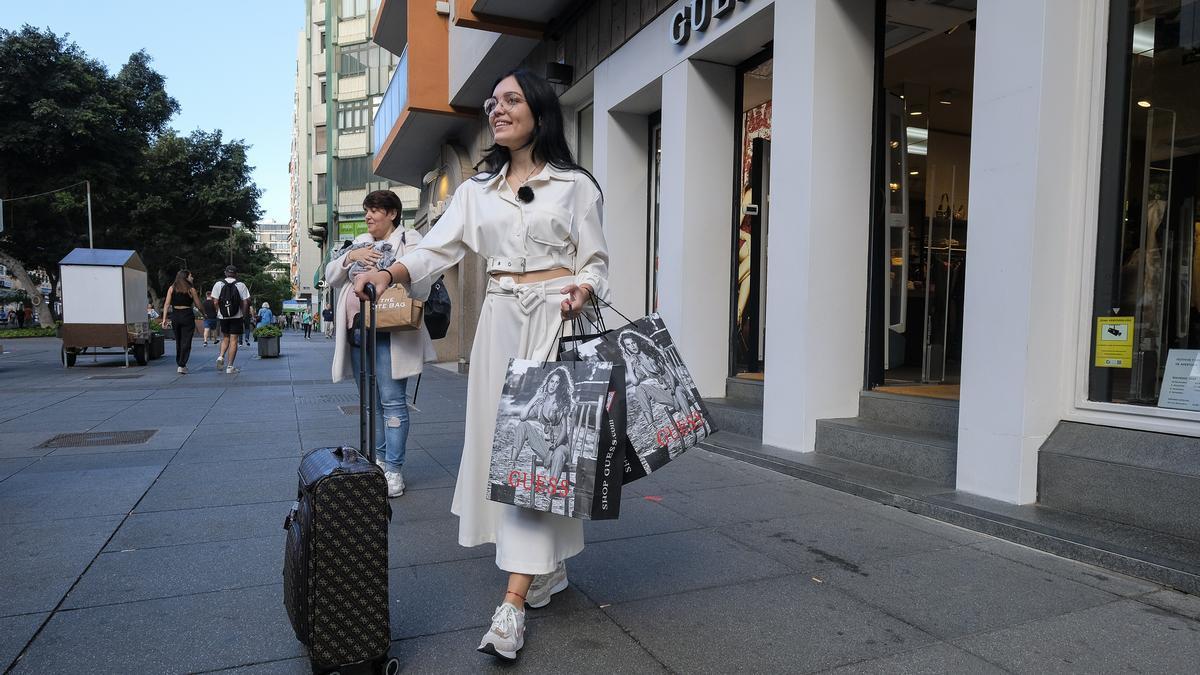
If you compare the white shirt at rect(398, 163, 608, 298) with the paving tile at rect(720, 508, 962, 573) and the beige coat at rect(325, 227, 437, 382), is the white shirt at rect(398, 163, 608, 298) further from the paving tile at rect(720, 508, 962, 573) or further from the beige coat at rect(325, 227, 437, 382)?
the beige coat at rect(325, 227, 437, 382)

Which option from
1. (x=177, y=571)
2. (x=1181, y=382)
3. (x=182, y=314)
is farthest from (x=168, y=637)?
(x=182, y=314)

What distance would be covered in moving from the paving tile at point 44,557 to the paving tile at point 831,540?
10.1 ft

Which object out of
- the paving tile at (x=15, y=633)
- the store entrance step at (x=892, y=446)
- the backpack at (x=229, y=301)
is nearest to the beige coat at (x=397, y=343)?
the paving tile at (x=15, y=633)

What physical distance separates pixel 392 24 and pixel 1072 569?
19.2 metres

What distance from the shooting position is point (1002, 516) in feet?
12.5

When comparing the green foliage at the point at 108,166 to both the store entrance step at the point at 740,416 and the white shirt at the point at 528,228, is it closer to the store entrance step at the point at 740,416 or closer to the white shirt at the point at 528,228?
the store entrance step at the point at 740,416

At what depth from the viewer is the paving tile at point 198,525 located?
3.68 metres

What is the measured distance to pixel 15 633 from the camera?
102 inches

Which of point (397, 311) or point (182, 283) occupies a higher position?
point (182, 283)

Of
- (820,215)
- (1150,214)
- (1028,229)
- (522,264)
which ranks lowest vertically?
(522,264)

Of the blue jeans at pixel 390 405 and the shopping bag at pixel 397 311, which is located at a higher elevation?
the shopping bag at pixel 397 311

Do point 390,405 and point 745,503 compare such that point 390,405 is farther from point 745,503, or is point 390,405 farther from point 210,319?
point 210,319

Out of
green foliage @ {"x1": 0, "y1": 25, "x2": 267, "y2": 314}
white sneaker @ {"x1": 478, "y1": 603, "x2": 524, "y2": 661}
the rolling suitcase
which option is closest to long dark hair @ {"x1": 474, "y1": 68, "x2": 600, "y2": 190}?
the rolling suitcase

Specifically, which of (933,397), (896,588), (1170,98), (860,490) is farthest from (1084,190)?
(896,588)
